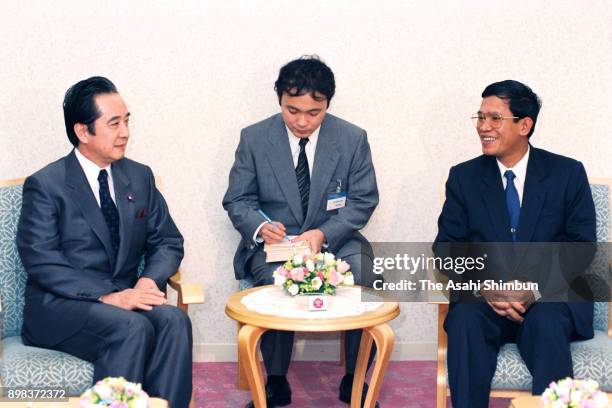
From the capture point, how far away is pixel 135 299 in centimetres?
438

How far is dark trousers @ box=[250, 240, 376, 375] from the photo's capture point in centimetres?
501

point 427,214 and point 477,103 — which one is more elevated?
point 477,103

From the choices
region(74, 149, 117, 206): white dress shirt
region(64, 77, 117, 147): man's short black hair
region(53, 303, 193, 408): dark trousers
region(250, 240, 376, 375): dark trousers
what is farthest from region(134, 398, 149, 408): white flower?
region(250, 240, 376, 375): dark trousers

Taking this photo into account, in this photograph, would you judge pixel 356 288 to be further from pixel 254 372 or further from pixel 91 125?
pixel 91 125

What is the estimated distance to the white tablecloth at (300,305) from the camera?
170 inches

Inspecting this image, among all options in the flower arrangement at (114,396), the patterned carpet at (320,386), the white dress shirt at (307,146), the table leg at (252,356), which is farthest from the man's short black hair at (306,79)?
the flower arrangement at (114,396)

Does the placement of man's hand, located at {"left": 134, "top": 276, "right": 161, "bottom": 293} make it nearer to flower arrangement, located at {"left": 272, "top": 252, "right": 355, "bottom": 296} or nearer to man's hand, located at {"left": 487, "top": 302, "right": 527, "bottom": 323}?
flower arrangement, located at {"left": 272, "top": 252, "right": 355, "bottom": 296}

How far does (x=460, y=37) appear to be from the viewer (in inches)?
225

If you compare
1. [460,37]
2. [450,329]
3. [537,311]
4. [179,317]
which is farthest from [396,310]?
[460,37]

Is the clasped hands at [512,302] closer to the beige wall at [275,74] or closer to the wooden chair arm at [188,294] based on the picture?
the wooden chair arm at [188,294]

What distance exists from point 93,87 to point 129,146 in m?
1.21

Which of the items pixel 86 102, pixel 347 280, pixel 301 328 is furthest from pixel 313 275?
pixel 86 102

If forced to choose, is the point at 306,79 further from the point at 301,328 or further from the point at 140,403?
the point at 140,403

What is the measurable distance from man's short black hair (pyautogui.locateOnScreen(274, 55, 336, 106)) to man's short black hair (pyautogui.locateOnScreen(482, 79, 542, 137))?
2.94ft
